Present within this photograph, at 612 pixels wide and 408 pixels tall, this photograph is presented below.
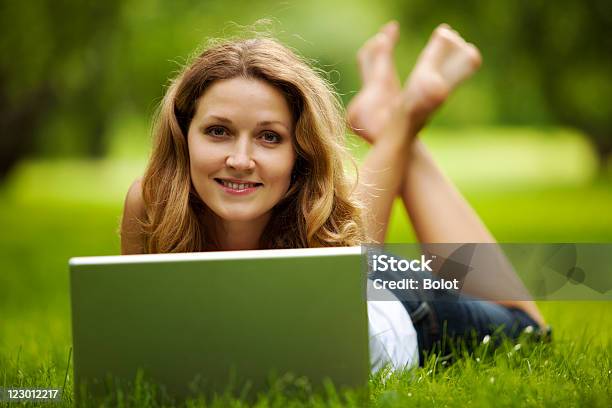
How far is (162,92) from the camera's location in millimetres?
3324

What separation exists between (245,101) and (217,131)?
0.35 feet

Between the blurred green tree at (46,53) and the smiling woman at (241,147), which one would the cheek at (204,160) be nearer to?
the smiling woman at (241,147)

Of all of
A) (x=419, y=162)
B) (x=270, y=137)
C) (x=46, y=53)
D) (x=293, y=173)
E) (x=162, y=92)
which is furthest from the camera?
(x=46, y=53)

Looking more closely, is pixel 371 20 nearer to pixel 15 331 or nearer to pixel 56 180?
pixel 56 180

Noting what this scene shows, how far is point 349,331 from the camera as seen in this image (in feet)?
4.75

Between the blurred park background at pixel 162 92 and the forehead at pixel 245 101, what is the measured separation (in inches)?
22.3

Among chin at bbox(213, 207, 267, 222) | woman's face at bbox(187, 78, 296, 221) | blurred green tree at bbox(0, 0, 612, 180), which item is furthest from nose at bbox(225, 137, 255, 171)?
blurred green tree at bbox(0, 0, 612, 180)

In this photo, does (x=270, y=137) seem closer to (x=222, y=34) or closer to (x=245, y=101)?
(x=245, y=101)

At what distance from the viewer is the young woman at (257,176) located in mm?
1889

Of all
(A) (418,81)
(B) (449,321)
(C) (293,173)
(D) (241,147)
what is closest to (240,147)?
(D) (241,147)

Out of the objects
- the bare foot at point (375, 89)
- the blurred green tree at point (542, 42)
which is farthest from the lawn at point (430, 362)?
the blurred green tree at point (542, 42)

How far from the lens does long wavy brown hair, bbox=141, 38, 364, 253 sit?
1979mm

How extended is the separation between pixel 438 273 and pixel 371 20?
8.83 meters

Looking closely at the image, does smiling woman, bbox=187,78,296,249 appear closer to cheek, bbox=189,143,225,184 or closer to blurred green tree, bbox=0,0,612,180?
cheek, bbox=189,143,225,184
